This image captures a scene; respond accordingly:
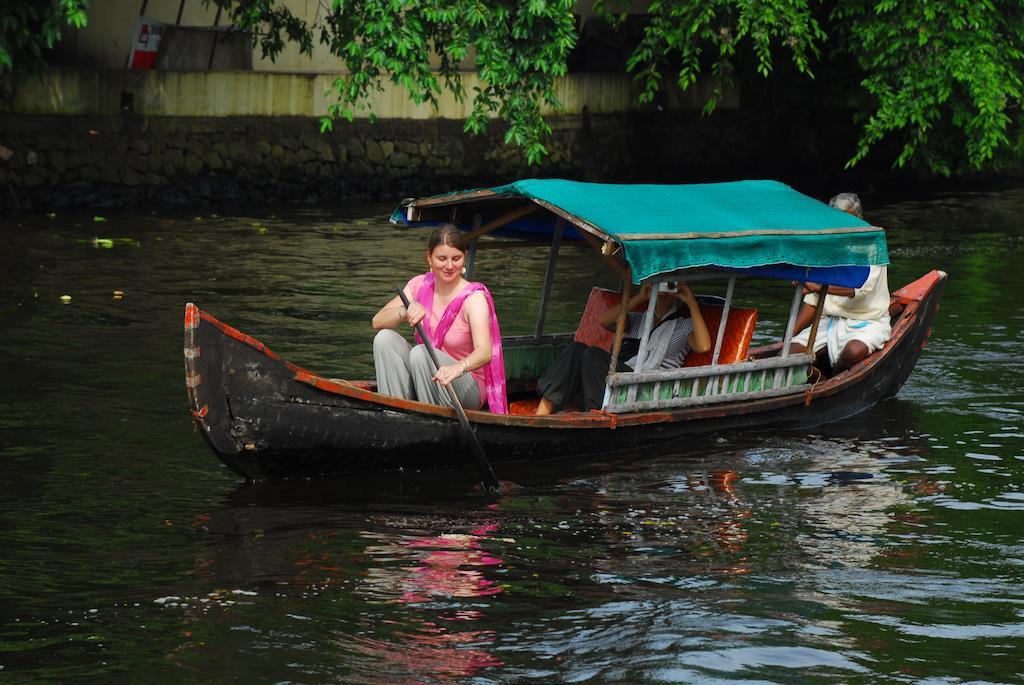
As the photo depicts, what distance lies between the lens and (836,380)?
9859mm

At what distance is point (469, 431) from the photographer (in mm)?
7914

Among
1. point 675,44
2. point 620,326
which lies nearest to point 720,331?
point 620,326

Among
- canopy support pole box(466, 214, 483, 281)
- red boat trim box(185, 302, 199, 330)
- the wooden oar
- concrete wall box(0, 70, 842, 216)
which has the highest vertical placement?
concrete wall box(0, 70, 842, 216)

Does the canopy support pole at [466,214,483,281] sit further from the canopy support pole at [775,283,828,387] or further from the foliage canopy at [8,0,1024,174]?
the foliage canopy at [8,0,1024,174]

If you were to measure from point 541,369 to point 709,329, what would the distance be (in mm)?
1147

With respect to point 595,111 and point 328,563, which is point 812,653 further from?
point 595,111

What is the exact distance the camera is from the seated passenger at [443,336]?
26.1ft

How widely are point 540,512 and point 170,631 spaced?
7.85ft

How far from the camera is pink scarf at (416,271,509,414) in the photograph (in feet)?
26.7

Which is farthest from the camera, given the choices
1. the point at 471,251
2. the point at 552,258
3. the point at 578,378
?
the point at 552,258

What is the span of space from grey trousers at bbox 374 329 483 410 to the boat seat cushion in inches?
62.0

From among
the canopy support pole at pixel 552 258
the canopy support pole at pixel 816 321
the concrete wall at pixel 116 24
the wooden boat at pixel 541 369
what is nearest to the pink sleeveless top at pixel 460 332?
the wooden boat at pixel 541 369

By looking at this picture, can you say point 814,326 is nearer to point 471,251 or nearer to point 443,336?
point 471,251

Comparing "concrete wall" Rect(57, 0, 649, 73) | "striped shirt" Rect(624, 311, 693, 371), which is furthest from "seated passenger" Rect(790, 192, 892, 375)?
"concrete wall" Rect(57, 0, 649, 73)
